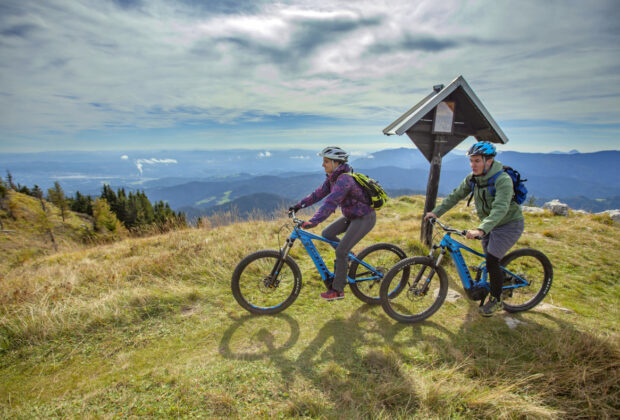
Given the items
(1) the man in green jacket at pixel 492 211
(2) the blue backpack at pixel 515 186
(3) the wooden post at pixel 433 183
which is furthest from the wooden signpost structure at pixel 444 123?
(2) the blue backpack at pixel 515 186

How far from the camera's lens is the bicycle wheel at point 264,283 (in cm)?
461

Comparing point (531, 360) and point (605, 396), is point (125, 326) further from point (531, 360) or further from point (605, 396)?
point (605, 396)

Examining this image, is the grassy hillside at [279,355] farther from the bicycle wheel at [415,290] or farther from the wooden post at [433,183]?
the wooden post at [433,183]

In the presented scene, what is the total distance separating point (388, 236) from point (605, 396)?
20.0ft

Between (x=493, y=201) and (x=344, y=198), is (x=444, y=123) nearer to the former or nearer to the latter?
(x=493, y=201)

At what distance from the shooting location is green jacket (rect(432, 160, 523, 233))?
3947 mm

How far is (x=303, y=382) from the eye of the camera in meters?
3.37

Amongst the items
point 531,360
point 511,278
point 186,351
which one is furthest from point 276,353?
point 511,278

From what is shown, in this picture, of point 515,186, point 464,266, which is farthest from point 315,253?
point 515,186

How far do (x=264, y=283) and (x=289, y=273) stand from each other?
1.79 ft

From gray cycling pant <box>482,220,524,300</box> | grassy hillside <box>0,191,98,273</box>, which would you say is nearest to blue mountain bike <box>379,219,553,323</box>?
gray cycling pant <box>482,220,524,300</box>

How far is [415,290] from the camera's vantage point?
15.6ft

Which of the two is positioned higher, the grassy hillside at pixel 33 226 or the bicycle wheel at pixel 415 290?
the bicycle wheel at pixel 415 290

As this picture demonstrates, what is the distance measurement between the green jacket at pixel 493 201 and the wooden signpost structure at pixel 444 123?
6.85 ft
